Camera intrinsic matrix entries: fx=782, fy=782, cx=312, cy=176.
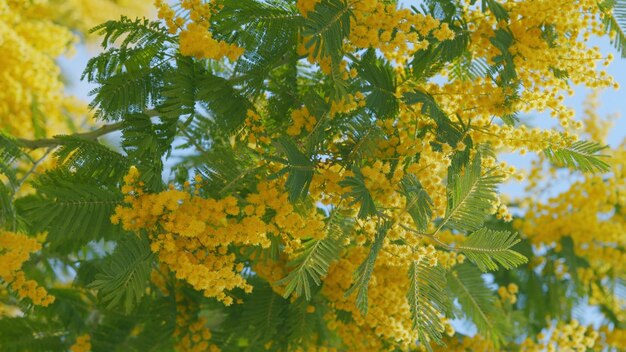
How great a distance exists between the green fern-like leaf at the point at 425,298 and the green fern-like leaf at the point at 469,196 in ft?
0.70

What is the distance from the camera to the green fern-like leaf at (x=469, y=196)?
2.95m

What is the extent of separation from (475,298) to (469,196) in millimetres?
1266

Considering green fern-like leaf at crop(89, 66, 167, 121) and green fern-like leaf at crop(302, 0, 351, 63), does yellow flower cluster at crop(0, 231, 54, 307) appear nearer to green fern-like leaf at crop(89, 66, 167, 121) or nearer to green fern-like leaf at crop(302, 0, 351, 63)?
green fern-like leaf at crop(89, 66, 167, 121)

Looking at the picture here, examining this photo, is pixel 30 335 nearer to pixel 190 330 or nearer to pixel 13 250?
pixel 190 330

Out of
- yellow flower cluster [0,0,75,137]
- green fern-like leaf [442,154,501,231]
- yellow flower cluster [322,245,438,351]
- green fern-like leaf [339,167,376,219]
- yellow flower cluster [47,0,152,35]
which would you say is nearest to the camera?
green fern-like leaf [339,167,376,219]

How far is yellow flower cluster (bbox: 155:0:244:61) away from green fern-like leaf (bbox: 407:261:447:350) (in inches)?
43.2

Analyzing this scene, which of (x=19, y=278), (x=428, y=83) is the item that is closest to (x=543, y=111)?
(x=428, y=83)

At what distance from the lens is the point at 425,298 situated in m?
3.08

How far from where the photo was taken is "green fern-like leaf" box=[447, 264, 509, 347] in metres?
4.08

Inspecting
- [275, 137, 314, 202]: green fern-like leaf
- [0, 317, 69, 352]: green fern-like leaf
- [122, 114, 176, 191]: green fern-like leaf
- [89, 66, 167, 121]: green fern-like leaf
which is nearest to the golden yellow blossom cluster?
[0, 317, 69, 352]: green fern-like leaf

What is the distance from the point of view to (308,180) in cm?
279

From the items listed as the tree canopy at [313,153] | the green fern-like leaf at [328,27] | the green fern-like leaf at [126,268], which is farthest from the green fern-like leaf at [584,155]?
the green fern-like leaf at [126,268]

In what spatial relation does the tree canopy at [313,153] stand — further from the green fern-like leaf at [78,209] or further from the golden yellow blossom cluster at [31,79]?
the golden yellow blossom cluster at [31,79]

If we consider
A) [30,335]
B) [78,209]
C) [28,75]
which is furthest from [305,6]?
[28,75]
